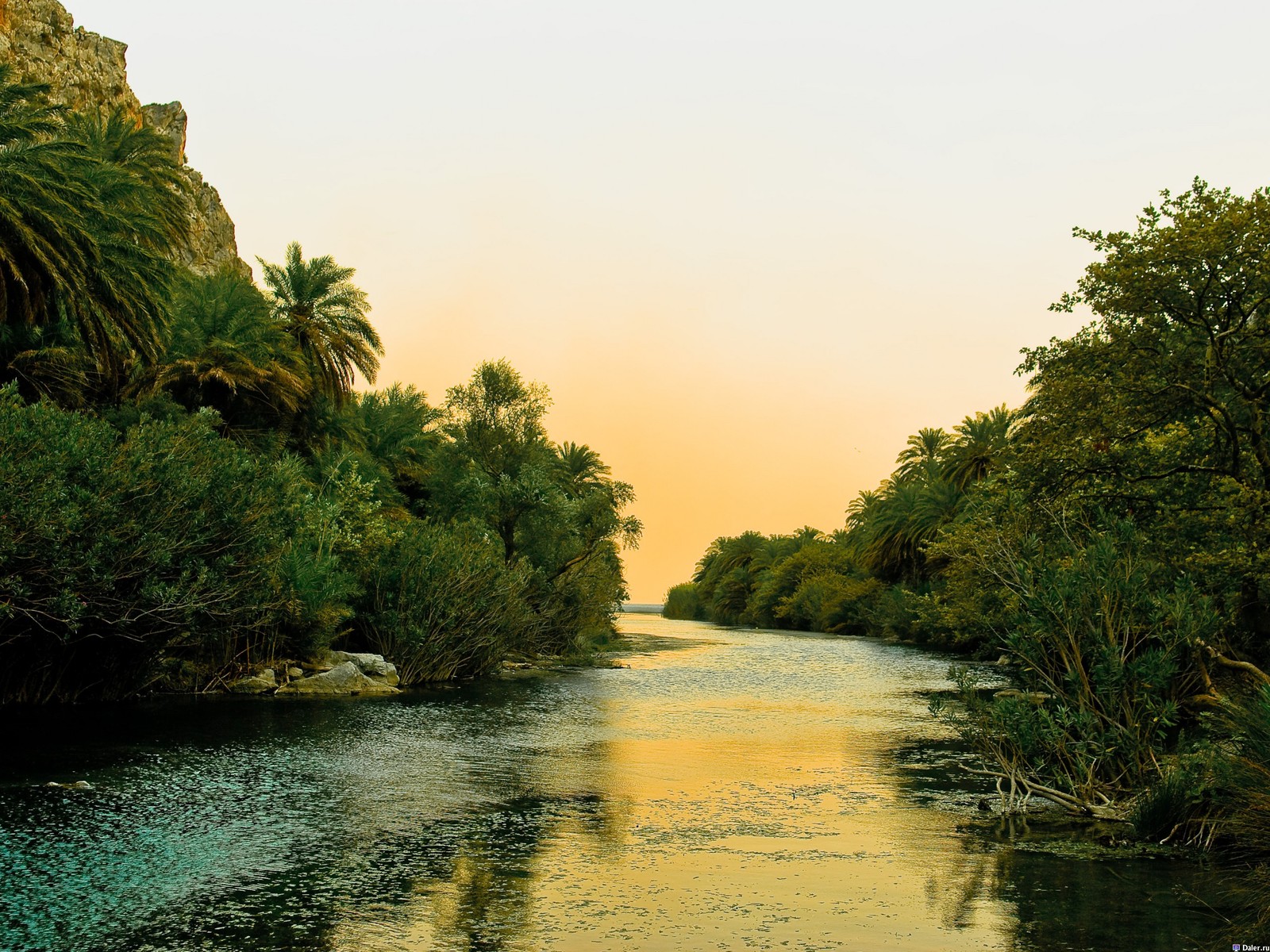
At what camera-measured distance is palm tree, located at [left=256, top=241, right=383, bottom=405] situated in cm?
4366

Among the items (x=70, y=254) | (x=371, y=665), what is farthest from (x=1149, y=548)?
(x=70, y=254)

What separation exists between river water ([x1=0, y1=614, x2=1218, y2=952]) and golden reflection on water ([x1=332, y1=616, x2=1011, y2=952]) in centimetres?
5

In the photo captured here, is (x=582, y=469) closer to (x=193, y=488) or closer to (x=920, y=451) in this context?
(x=920, y=451)

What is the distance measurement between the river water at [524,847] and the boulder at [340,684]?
597 centimetres

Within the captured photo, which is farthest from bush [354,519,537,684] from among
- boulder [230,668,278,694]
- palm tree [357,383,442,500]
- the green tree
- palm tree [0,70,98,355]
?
the green tree

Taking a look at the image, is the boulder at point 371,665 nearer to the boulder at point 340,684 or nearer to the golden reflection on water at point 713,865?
the boulder at point 340,684

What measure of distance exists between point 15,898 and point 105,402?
28726mm

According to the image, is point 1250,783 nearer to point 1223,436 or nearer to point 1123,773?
point 1123,773

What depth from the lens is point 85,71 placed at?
6956 cm

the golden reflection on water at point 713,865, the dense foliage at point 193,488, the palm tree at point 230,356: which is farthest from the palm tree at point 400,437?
the golden reflection on water at point 713,865

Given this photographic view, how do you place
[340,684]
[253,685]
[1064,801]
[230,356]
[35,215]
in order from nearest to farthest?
1. [1064,801]
2. [35,215]
3. [253,685]
4. [340,684]
5. [230,356]

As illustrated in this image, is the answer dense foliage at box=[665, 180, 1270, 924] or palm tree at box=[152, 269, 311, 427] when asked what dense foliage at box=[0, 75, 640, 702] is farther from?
dense foliage at box=[665, 180, 1270, 924]

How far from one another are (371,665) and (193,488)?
10793 mm

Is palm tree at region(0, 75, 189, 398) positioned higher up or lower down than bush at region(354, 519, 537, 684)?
higher up
